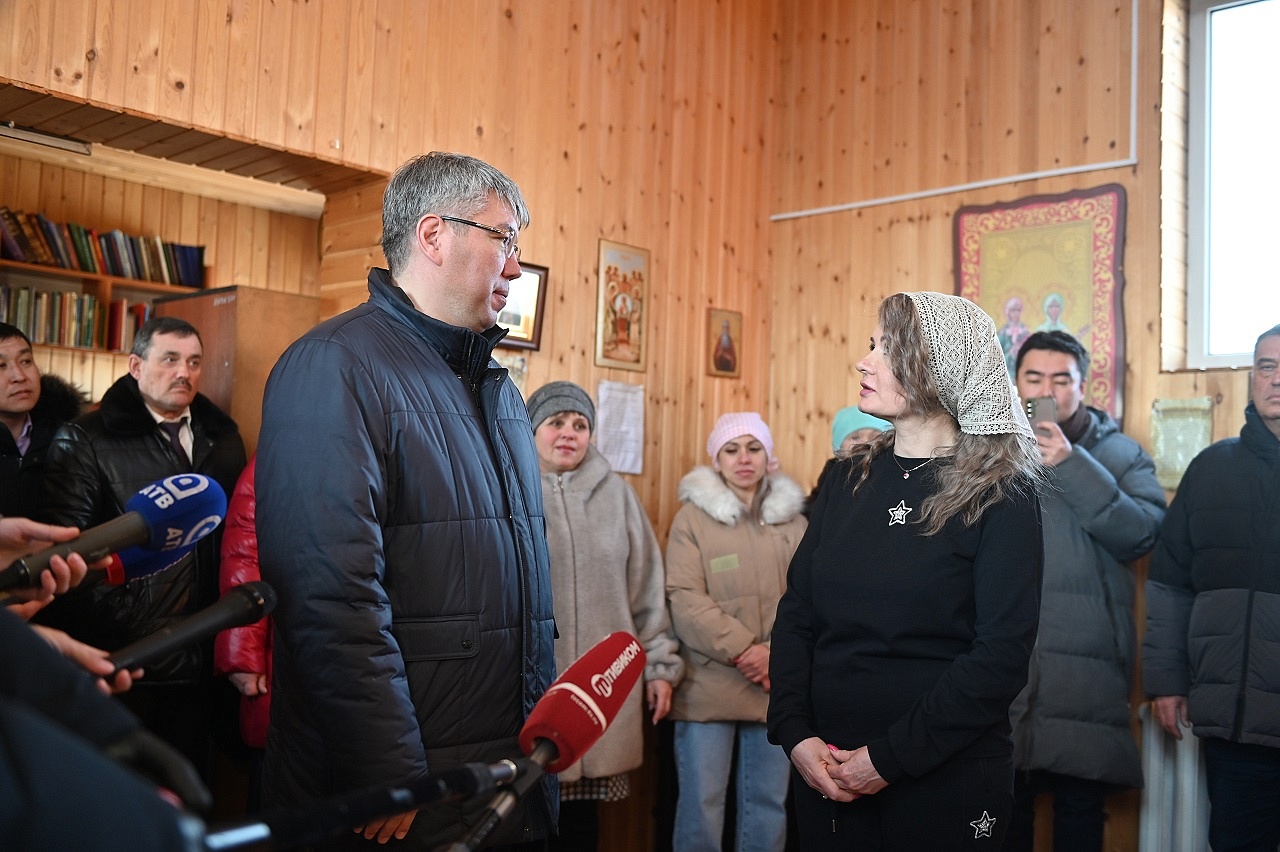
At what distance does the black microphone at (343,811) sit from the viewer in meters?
0.83

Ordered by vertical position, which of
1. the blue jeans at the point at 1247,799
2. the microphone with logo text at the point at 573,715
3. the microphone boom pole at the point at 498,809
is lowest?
the blue jeans at the point at 1247,799

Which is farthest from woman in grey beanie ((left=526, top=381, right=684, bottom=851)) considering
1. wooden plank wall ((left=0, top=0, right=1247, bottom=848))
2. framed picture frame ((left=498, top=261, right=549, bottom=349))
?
wooden plank wall ((left=0, top=0, right=1247, bottom=848))

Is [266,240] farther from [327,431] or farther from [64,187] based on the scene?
[327,431]

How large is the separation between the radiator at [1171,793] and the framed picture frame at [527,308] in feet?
8.88

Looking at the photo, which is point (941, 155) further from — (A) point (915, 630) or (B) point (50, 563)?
(B) point (50, 563)

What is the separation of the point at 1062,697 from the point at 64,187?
5.98 meters

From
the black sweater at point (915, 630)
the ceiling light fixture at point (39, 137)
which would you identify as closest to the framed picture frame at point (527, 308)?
the ceiling light fixture at point (39, 137)

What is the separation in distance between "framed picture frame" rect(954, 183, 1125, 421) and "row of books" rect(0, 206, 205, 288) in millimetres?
4583

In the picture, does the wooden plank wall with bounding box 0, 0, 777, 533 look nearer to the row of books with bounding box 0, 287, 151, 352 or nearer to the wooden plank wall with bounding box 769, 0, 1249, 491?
the wooden plank wall with bounding box 769, 0, 1249, 491

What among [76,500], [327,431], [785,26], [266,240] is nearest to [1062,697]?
[327,431]

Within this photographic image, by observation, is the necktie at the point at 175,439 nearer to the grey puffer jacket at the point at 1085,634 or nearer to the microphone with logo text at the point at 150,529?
the microphone with logo text at the point at 150,529

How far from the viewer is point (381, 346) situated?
1.93 meters

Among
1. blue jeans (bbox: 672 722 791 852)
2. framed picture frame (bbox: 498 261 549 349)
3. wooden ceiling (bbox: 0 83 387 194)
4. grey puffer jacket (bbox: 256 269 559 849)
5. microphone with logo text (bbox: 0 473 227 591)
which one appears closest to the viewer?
microphone with logo text (bbox: 0 473 227 591)

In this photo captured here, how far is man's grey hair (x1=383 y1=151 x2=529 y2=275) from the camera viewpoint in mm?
2082
